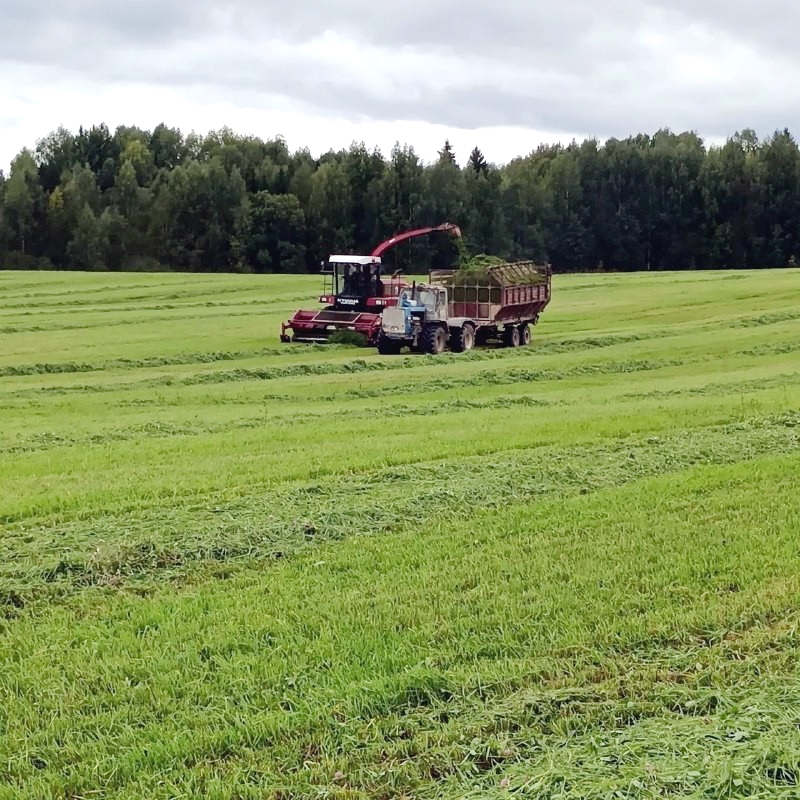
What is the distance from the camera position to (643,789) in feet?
14.7

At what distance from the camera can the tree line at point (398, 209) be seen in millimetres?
77438

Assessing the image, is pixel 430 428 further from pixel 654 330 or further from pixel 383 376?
pixel 654 330

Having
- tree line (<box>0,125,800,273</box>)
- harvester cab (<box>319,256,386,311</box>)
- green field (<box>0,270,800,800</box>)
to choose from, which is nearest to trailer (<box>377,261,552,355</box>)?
harvester cab (<box>319,256,386,311</box>)

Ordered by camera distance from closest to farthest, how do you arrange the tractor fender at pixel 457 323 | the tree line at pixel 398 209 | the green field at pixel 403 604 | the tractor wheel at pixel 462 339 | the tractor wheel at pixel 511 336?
the green field at pixel 403 604, the tractor wheel at pixel 462 339, the tractor fender at pixel 457 323, the tractor wheel at pixel 511 336, the tree line at pixel 398 209

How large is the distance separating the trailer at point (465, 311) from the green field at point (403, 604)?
11.4m

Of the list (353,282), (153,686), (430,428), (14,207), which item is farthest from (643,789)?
(14,207)

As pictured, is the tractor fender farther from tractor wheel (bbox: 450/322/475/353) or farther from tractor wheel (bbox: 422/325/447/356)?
tractor wheel (bbox: 422/325/447/356)

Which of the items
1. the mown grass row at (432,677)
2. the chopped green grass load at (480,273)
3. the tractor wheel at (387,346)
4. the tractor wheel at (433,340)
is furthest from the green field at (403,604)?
the chopped green grass load at (480,273)

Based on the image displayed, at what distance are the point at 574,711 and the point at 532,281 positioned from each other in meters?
28.7

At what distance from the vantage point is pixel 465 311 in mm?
31328

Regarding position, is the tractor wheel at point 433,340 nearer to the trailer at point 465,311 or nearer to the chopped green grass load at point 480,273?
the trailer at point 465,311

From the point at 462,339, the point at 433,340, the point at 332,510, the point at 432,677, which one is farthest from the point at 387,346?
the point at 432,677

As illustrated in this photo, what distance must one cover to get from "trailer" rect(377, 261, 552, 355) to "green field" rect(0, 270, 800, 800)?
37.5 ft

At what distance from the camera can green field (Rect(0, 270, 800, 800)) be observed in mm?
4980
